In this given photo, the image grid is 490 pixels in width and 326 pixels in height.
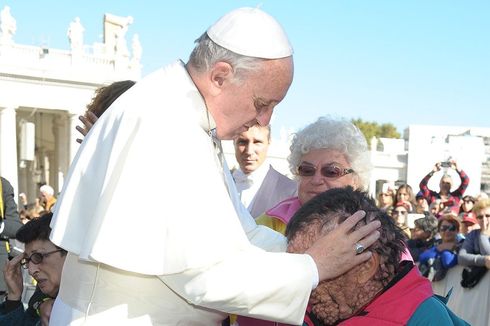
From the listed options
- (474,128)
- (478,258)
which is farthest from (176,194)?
(474,128)

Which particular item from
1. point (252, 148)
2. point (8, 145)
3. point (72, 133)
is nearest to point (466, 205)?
point (252, 148)

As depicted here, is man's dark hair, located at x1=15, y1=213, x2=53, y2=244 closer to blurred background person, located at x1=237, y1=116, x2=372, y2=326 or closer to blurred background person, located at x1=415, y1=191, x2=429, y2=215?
blurred background person, located at x1=237, y1=116, x2=372, y2=326

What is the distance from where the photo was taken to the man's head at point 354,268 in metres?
2.15

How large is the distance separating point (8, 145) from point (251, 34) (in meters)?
38.8

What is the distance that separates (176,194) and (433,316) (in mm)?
863

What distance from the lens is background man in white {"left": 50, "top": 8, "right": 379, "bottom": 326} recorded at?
6.46 feet

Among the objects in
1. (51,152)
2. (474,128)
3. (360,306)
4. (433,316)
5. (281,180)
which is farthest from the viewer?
(51,152)

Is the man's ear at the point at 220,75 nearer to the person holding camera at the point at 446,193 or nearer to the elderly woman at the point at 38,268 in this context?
the elderly woman at the point at 38,268

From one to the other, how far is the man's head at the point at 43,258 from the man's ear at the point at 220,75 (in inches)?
74.5

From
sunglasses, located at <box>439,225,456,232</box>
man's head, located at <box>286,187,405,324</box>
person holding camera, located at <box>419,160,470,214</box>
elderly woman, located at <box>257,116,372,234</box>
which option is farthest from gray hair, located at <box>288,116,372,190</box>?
person holding camera, located at <box>419,160,470,214</box>

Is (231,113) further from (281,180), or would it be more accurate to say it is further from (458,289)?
(458,289)

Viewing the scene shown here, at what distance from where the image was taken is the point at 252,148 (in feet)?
17.3

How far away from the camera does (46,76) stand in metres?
40.2

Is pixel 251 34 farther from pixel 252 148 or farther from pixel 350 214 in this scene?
pixel 252 148
